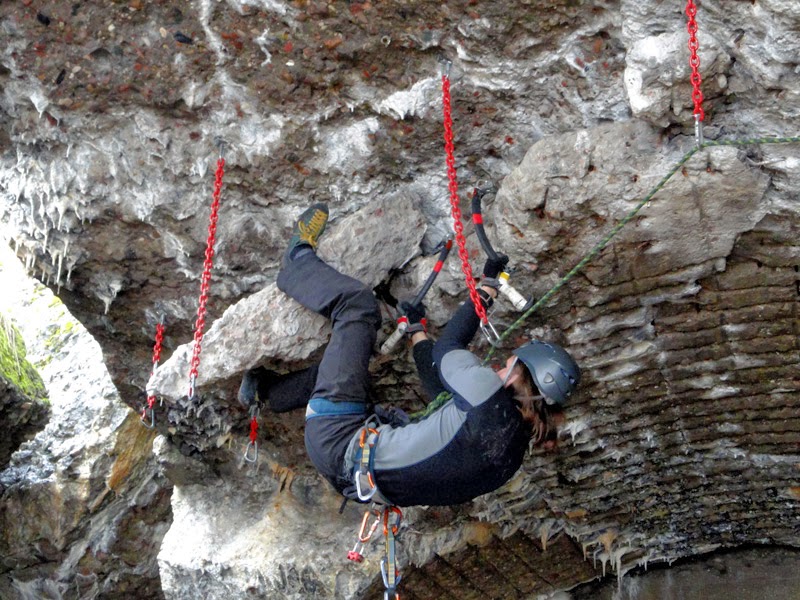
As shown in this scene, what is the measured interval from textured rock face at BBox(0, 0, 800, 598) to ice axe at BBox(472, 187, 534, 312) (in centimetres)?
10

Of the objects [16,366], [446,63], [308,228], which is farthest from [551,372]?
[16,366]

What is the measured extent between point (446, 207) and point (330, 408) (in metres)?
1.45

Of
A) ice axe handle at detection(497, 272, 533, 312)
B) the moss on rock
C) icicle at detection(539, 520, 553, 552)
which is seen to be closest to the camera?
ice axe handle at detection(497, 272, 533, 312)

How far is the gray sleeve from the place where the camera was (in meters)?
3.66

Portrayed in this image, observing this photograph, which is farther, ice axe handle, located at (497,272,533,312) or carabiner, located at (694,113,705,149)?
ice axe handle, located at (497,272,533,312)

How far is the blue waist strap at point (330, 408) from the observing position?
3982 mm

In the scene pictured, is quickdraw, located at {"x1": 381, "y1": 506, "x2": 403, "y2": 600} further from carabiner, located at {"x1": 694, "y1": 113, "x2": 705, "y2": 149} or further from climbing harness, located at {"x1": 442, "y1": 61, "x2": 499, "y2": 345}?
carabiner, located at {"x1": 694, "y1": 113, "x2": 705, "y2": 149}

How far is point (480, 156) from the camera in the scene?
4688mm

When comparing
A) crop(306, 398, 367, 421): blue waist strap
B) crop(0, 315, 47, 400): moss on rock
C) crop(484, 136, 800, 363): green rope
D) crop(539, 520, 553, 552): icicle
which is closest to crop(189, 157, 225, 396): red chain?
crop(306, 398, 367, 421): blue waist strap

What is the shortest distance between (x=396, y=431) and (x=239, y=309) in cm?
119

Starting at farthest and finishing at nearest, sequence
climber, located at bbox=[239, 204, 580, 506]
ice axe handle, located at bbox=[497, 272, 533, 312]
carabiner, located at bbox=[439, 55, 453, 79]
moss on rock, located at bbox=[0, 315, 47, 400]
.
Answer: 1. moss on rock, located at bbox=[0, 315, 47, 400]
2. carabiner, located at bbox=[439, 55, 453, 79]
3. ice axe handle, located at bbox=[497, 272, 533, 312]
4. climber, located at bbox=[239, 204, 580, 506]

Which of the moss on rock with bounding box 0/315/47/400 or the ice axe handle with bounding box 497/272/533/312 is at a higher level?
the ice axe handle with bounding box 497/272/533/312

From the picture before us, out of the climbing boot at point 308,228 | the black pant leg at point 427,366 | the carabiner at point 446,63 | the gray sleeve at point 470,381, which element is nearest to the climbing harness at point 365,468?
the gray sleeve at point 470,381

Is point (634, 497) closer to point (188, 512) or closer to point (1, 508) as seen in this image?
point (188, 512)
